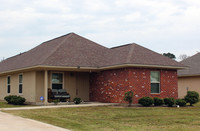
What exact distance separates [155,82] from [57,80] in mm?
7391

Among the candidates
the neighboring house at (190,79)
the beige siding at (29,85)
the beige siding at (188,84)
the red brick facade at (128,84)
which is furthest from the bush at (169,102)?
the beige siding at (188,84)

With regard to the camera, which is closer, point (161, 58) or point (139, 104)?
point (139, 104)

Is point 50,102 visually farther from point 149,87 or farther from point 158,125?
point 158,125

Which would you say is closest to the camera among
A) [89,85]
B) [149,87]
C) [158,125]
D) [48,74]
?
[158,125]

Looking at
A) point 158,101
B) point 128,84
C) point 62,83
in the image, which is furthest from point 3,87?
point 158,101

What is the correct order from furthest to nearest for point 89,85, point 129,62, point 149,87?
1. point 89,85
2. point 149,87
3. point 129,62

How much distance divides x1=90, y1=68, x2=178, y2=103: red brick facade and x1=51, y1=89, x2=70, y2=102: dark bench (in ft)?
9.38

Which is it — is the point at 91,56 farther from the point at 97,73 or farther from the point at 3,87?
the point at 3,87

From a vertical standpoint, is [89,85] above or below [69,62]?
below

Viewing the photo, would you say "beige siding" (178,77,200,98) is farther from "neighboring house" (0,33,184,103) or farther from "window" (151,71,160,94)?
"window" (151,71,160,94)

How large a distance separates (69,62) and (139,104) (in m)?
5.73

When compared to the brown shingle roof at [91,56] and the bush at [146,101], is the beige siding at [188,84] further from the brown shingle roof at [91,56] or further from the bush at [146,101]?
the bush at [146,101]

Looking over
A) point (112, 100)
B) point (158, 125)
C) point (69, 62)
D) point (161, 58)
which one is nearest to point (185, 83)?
point (161, 58)

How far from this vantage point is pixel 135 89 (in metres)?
20.3
